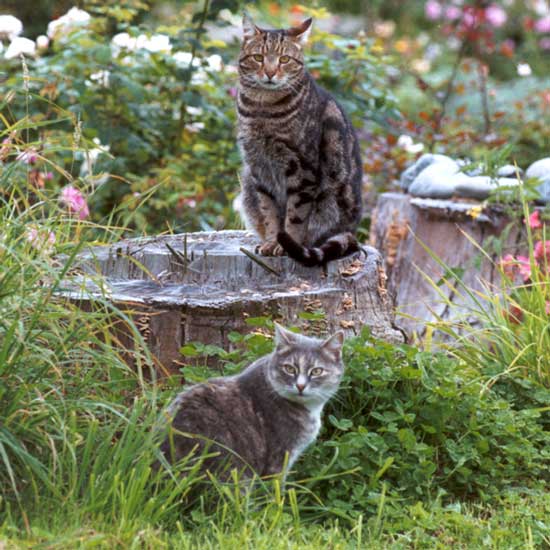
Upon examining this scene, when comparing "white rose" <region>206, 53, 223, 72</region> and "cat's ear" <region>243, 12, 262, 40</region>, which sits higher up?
"cat's ear" <region>243, 12, 262, 40</region>

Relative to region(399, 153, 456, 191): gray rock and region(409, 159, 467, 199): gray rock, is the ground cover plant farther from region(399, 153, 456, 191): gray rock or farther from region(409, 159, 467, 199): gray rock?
region(399, 153, 456, 191): gray rock

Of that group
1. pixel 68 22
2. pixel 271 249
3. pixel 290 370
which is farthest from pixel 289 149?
pixel 68 22

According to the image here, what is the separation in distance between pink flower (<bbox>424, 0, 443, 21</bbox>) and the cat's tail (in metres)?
10.7

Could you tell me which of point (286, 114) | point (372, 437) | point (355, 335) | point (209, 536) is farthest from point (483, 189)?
point (209, 536)

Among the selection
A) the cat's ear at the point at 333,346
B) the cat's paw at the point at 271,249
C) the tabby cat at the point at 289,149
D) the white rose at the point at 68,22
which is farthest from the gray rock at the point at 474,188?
the cat's ear at the point at 333,346

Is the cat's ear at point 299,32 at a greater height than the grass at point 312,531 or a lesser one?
greater

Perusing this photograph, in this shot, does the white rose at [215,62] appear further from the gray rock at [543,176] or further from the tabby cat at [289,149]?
the gray rock at [543,176]

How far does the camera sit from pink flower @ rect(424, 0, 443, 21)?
14.7 m

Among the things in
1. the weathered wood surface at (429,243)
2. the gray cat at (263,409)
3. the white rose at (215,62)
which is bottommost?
the weathered wood surface at (429,243)

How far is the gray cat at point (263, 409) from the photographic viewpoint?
3504 mm

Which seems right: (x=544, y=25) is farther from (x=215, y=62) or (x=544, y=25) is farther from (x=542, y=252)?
(x=542, y=252)

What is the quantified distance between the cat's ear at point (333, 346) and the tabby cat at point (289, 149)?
3.93ft

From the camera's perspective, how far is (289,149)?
16.6 ft

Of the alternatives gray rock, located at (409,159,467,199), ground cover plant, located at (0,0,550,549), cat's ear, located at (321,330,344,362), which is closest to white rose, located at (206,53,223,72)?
gray rock, located at (409,159,467,199)
